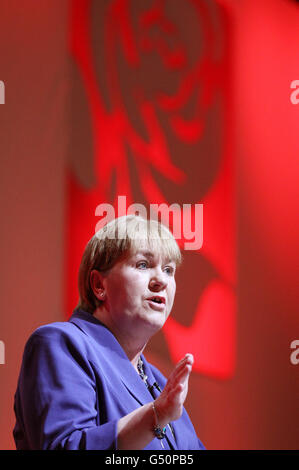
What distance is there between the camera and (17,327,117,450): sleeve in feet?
4.08

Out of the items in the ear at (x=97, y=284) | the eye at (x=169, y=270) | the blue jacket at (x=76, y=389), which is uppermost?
the eye at (x=169, y=270)

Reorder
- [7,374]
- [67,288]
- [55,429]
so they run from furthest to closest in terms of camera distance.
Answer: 1. [67,288]
2. [7,374]
3. [55,429]

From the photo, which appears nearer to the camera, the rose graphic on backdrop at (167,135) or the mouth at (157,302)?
the mouth at (157,302)

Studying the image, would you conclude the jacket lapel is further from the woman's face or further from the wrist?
the wrist

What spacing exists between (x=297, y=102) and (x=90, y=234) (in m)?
1.37

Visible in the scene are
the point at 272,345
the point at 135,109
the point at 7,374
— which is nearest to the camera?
the point at 7,374

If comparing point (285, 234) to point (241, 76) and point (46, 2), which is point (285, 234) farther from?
point (46, 2)

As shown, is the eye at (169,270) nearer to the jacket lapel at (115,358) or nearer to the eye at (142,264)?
the eye at (142,264)

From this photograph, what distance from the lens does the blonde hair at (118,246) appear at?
1642 mm

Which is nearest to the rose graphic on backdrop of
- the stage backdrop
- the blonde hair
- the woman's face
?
the stage backdrop

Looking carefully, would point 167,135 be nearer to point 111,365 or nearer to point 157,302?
point 157,302

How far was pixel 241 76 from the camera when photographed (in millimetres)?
3123

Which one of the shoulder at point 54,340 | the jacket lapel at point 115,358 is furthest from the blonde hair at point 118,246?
the shoulder at point 54,340

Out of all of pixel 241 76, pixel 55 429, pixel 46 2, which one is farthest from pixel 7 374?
pixel 241 76
